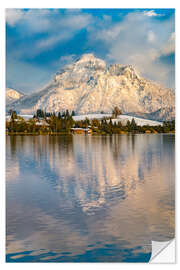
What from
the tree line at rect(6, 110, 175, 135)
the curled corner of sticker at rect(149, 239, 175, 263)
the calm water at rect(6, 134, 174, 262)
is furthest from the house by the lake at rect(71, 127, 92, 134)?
the curled corner of sticker at rect(149, 239, 175, 263)

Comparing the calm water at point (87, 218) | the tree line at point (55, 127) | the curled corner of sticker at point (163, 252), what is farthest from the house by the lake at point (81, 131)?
the curled corner of sticker at point (163, 252)

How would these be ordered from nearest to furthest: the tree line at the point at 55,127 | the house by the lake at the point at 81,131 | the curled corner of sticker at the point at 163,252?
the curled corner of sticker at the point at 163,252, the tree line at the point at 55,127, the house by the lake at the point at 81,131

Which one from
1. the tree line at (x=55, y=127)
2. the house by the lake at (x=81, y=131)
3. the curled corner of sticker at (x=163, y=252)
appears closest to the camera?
the curled corner of sticker at (x=163, y=252)

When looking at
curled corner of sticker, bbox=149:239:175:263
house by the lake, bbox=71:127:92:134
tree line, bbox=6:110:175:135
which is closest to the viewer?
curled corner of sticker, bbox=149:239:175:263

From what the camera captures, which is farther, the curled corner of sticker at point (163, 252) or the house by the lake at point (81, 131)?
the house by the lake at point (81, 131)

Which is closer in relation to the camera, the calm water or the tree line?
the calm water

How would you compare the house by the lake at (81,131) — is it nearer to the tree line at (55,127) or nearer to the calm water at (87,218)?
the tree line at (55,127)

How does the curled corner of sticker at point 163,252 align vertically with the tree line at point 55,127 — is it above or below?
below

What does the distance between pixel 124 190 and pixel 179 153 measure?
4.43 meters

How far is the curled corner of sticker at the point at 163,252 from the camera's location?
5790 millimetres

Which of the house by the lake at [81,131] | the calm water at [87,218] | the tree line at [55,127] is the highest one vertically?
the tree line at [55,127]

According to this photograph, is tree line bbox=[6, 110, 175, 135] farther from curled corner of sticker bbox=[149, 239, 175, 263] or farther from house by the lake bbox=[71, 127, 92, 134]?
curled corner of sticker bbox=[149, 239, 175, 263]

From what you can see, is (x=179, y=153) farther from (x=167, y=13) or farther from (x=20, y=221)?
(x=20, y=221)

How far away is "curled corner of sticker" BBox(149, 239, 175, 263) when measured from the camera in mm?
5790
